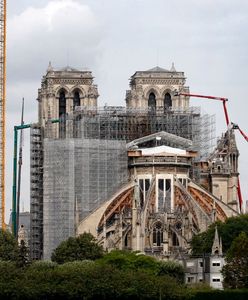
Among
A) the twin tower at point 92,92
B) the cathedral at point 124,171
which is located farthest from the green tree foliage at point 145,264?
the twin tower at point 92,92

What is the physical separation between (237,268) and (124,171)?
33.2m

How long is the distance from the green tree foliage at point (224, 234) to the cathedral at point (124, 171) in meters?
4.77

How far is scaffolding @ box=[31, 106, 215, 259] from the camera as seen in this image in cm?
14338

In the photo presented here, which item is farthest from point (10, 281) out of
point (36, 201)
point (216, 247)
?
point (36, 201)

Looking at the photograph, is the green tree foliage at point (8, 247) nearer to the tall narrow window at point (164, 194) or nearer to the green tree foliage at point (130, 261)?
the green tree foliage at point (130, 261)

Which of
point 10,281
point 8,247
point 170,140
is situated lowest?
point 10,281

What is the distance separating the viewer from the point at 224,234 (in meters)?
136

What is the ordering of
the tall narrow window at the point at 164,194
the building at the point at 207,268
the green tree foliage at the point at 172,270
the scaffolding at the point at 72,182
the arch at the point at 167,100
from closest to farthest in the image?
the green tree foliage at the point at 172,270, the building at the point at 207,268, the scaffolding at the point at 72,182, the tall narrow window at the point at 164,194, the arch at the point at 167,100

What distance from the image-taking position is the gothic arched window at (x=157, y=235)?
472 feet

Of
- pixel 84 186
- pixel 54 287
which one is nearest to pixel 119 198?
pixel 84 186

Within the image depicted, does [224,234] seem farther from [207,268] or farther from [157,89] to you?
[157,89]

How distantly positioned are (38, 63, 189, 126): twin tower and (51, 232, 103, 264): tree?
24.1 meters

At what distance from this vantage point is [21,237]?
161625 mm

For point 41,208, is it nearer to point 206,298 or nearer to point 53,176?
point 53,176
